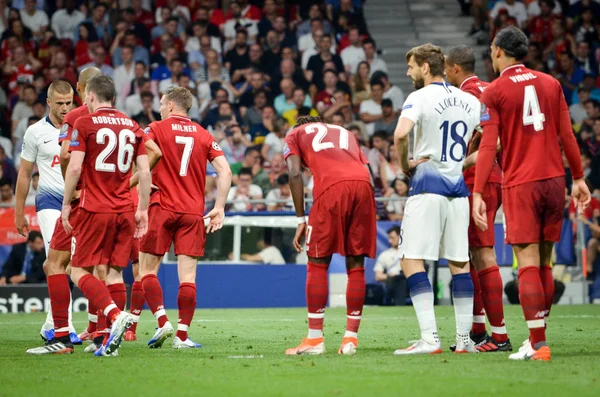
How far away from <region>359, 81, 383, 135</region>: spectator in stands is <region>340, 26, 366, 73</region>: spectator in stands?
1126 mm

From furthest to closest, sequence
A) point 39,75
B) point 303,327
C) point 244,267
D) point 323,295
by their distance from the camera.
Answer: point 39,75 < point 244,267 < point 303,327 < point 323,295

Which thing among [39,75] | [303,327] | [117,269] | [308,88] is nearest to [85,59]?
[39,75]

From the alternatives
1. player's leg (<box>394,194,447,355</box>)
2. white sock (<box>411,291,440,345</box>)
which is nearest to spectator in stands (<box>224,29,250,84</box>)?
player's leg (<box>394,194,447,355</box>)

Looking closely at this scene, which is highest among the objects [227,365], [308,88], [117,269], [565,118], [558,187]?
[308,88]

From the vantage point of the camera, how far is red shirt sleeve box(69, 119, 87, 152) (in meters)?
8.62

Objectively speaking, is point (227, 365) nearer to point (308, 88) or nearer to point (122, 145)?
point (122, 145)

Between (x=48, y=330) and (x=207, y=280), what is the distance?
7014mm

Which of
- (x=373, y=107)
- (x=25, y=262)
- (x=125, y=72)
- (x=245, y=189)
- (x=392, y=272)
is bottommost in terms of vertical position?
(x=392, y=272)

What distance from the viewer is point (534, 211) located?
7.65m

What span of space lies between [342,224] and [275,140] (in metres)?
12.5

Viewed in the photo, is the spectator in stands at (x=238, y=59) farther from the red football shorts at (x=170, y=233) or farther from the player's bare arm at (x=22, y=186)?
the red football shorts at (x=170, y=233)

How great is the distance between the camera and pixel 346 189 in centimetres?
860

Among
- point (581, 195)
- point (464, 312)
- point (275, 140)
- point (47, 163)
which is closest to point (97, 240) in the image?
point (47, 163)

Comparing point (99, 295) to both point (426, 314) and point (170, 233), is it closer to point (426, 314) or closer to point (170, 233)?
point (170, 233)
